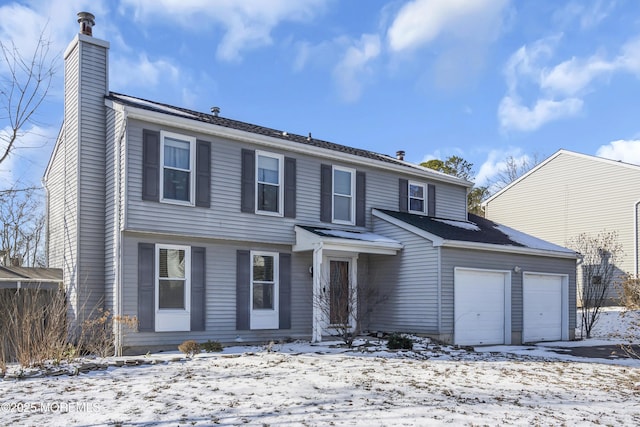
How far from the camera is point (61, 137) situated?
1485cm

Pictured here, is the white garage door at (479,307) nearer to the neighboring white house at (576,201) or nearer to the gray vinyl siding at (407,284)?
the gray vinyl siding at (407,284)

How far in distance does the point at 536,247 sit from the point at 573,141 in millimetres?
17112

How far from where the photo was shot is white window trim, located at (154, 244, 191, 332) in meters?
12.3

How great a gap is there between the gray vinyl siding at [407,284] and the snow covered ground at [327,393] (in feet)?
10.5

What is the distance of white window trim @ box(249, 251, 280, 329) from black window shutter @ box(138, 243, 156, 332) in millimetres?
2504

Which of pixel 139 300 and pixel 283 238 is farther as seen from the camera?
pixel 283 238

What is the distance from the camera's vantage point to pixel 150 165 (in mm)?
12352

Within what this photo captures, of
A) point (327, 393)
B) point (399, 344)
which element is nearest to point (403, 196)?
point (399, 344)

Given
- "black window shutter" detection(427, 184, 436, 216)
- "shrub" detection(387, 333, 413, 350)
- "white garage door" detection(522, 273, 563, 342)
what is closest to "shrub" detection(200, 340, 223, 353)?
"shrub" detection(387, 333, 413, 350)

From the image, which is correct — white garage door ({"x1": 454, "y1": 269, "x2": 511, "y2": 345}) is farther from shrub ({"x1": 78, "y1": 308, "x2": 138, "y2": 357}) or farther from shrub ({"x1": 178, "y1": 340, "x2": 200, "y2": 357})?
shrub ({"x1": 78, "y1": 308, "x2": 138, "y2": 357})

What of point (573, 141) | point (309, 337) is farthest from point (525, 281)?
point (573, 141)

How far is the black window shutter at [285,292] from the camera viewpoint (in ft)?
46.6

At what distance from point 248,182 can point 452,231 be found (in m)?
6.03

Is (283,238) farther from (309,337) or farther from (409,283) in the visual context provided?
(409,283)
